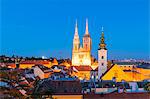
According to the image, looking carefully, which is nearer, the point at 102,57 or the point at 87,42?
the point at 102,57

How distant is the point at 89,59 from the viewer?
6525 cm

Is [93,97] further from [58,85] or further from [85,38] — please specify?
[85,38]

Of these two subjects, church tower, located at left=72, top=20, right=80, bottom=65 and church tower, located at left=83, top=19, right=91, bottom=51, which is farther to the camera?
church tower, located at left=83, top=19, right=91, bottom=51

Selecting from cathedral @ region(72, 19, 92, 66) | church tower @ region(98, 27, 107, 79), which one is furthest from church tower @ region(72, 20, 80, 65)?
church tower @ region(98, 27, 107, 79)

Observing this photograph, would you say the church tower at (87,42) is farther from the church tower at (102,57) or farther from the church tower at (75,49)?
the church tower at (102,57)

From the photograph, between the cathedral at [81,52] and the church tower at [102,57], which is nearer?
the church tower at [102,57]

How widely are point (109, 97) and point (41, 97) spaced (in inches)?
290

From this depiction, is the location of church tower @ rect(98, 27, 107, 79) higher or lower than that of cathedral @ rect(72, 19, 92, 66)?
lower

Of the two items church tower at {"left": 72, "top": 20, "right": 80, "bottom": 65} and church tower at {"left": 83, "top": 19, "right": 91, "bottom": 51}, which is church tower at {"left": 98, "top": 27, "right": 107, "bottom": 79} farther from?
church tower at {"left": 83, "top": 19, "right": 91, "bottom": 51}

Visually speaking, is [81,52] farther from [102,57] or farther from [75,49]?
[102,57]

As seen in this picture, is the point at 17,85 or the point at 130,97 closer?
the point at 17,85

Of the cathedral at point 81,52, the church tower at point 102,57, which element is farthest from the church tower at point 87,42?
the church tower at point 102,57

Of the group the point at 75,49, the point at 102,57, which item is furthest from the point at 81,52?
the point at 102,57

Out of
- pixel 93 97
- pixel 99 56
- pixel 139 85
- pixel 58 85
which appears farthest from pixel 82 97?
pixel 99 56
